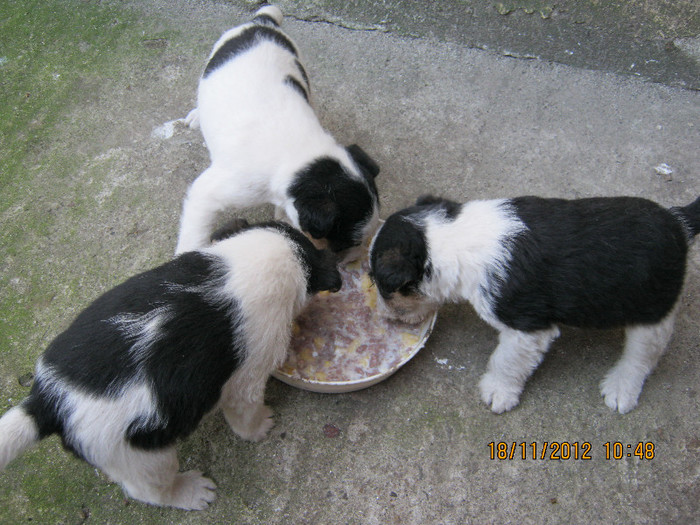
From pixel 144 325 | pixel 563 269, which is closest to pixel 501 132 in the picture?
pixel 563 269

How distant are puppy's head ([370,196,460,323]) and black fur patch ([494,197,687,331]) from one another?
44 centimetres

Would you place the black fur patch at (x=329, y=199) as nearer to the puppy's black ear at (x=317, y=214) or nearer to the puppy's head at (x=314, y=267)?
the puppy's black ear at (x=317, y=214)

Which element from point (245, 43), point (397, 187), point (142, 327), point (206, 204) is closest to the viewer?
point (142, 327)

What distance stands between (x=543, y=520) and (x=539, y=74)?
3803 millimetres

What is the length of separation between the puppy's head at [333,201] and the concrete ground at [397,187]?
3.08 ft

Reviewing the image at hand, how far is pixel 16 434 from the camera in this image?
7.91ft

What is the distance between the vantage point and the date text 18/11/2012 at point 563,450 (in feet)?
10.6

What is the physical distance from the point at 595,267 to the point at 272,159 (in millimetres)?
1966

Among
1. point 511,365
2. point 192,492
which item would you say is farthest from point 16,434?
point 511,365

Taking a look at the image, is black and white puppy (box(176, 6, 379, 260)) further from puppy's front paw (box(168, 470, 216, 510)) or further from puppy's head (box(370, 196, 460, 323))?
puppy's front paw (box(168, 470, 216, 510))

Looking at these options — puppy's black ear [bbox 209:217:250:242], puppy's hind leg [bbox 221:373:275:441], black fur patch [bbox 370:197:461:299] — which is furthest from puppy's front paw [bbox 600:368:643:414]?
puppy's black ear [bbox 209:217:250:242]

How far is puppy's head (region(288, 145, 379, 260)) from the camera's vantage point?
A: 10.7ft

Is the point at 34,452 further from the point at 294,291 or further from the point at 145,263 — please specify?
the point at 294,291

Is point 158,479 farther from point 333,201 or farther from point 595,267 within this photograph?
point 595,267
